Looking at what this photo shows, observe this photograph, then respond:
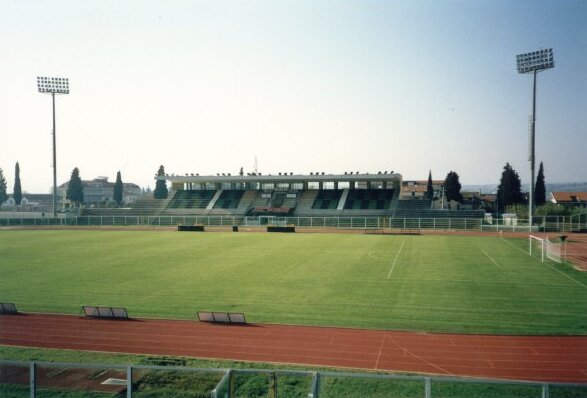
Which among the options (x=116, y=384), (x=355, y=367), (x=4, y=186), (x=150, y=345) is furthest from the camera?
(x=4, y=186)

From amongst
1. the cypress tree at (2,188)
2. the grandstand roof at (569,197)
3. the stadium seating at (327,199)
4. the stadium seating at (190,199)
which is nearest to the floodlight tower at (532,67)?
the stadium seating at (327,199)

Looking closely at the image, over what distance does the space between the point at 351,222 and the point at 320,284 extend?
34814 mm

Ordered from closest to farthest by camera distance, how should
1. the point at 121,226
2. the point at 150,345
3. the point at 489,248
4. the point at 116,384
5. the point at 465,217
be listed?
the point at 116,384 → the point at 150,345 → the point at 489,248 → the point at 465,217 → the point at 121,226

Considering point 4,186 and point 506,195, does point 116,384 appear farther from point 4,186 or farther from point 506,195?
point 4,186

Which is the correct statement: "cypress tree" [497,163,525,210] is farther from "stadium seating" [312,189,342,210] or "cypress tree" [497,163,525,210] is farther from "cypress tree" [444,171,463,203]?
"stadium seating" [312,189,342,210]

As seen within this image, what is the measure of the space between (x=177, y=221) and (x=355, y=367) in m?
54.0

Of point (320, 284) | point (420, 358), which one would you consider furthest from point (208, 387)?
point (320, 284)

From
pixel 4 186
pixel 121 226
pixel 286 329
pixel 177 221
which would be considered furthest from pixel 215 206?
pixel 4 186

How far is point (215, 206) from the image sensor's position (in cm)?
7394

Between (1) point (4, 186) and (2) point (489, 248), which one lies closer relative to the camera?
(2) point (489, 248)

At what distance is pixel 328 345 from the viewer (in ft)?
46.4

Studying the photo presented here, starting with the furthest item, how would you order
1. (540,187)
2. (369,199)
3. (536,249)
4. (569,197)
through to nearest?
1. (569,197)
2. (540,187)
3. (369,199)
4. (536,249)

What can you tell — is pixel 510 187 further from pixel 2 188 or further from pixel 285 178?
pixel 2 188

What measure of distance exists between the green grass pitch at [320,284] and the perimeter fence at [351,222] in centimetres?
1491
